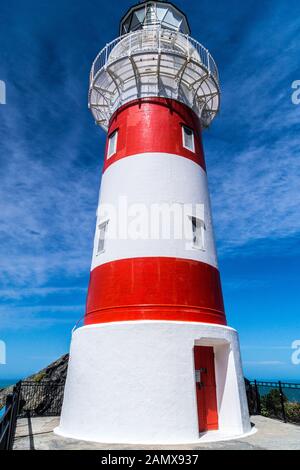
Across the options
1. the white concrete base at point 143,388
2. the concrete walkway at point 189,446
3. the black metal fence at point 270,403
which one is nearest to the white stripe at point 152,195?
the white concrete base at point 143,388

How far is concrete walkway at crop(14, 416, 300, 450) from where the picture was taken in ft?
24.9

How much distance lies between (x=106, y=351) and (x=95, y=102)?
11.6 meters

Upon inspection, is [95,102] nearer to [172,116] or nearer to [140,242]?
[172,116]

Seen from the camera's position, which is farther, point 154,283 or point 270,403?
point 270,403

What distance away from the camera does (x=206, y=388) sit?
998 centimetres

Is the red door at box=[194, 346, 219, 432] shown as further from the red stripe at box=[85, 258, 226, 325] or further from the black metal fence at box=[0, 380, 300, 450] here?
the black metal fence at box=[0, 380, 300, 450]

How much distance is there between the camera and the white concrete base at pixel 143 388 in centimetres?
809

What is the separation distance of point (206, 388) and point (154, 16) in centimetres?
1617

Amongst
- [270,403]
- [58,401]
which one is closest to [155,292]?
[58,401]

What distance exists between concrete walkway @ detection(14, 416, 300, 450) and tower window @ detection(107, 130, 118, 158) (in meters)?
9.59

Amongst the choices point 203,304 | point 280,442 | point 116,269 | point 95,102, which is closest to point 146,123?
point 95,102

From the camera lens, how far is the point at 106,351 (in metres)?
8.99

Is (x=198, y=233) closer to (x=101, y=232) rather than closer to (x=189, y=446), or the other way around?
(x=101, y=232)

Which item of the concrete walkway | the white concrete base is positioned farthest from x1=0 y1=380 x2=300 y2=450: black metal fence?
the white concrete base
